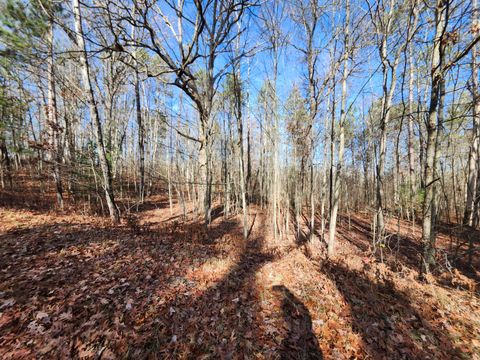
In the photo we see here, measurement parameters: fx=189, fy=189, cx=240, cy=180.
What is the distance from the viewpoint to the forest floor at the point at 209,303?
97.8 inches

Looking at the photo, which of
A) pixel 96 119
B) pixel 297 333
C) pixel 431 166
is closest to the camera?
pixel 297 333

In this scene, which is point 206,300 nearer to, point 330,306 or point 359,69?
point 330,306

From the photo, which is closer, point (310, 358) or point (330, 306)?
point (310, 358)

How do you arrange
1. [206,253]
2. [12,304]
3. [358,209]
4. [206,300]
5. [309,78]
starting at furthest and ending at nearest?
[358,209] → [309,78] → [206,253] → [206,300] → [12,304]

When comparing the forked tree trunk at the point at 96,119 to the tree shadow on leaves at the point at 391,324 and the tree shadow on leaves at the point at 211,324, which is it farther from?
the tree shadow on leaves at the point at 391,324

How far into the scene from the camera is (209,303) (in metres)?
3.30

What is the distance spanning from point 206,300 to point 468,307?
Answer: 4749 millimetres

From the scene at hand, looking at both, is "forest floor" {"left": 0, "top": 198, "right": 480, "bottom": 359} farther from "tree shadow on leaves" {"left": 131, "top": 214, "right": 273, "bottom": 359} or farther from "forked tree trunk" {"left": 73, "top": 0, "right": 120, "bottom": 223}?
"forked tree trunk" {"left": 73, "top": 0, "right": 120, "bottom": 223}

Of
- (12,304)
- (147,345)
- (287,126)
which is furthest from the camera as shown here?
(287,126)

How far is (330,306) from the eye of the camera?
3445 mm

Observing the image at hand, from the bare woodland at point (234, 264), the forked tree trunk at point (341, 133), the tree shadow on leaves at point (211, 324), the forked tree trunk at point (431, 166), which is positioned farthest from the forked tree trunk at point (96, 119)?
the forked tree trunk at point (431, 166)

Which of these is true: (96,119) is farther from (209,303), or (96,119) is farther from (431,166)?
(431,166)

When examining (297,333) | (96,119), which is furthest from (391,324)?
(96,119)

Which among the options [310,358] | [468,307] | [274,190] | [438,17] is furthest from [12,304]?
[438,17]
